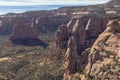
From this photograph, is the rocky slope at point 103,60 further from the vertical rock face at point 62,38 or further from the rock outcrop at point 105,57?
the vertical rock face at point 62,38

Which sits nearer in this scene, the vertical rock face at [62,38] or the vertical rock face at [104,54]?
the vertical rock face at [104,54]

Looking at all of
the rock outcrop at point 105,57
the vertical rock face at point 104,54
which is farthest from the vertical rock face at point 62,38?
the vertical rock face at point 104,54

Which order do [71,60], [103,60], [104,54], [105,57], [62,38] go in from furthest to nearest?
[62,38] → [71,60] → [104,54] → [105,57] → [103,60]

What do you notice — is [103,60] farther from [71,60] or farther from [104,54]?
[71,60]

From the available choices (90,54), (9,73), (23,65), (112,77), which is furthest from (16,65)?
(112,77)

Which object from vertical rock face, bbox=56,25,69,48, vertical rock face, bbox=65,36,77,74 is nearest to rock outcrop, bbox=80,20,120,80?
vertical rock face, bbox=65,36,77,74

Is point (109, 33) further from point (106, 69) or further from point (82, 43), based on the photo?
point (82, 43)

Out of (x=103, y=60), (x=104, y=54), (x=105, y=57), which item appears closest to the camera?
(x=103, y=60)

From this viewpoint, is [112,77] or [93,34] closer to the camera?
[112,77]

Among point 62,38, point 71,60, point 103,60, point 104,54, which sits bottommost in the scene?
point 62,38

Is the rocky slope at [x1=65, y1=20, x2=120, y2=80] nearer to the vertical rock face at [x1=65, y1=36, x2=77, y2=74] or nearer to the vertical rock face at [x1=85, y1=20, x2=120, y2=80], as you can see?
the vertical rock face at [x1=85, y1=20, x2=120, y2=80]

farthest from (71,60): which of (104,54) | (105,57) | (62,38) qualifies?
(62,38)
